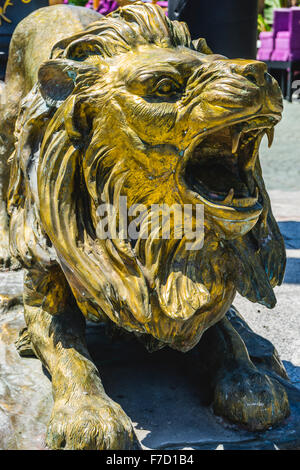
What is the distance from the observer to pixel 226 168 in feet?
6.21

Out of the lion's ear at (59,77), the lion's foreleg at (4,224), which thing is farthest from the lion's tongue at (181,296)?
the lion's foreleg at (4,224)

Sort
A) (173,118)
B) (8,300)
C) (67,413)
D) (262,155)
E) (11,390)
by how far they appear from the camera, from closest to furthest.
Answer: (173,118) → (67,413) → (11,390) → (8,300) → (262,155)

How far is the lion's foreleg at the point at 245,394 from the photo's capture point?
82.0 inches

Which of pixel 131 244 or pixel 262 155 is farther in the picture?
pixel 262 155

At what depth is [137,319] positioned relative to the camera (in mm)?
1934

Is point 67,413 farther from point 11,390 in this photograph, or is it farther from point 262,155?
point 262,155

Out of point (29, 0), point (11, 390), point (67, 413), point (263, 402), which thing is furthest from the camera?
point (29, 0)

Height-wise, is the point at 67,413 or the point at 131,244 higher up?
the point at 131,244

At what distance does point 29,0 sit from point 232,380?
4.51 metres

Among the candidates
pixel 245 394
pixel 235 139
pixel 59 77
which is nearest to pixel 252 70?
pixel 235 139

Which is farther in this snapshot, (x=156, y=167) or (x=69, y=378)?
(x=69, y=378)

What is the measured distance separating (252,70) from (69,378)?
108cm

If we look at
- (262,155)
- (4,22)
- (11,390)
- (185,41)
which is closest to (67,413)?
(11,390)

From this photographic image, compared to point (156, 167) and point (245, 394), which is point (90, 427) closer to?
point (245, 394)
